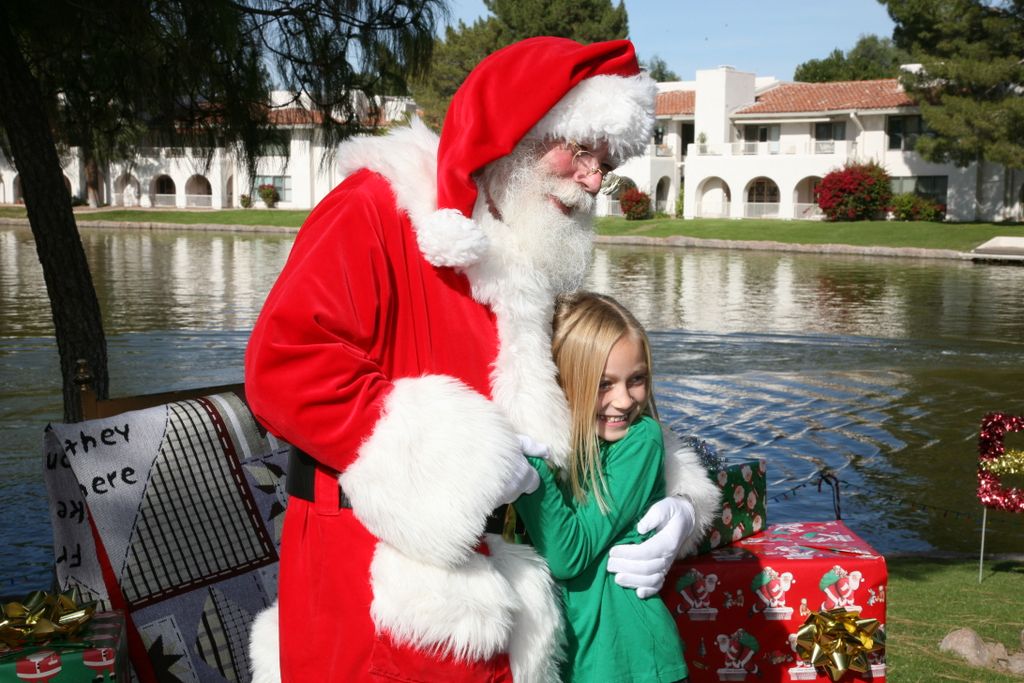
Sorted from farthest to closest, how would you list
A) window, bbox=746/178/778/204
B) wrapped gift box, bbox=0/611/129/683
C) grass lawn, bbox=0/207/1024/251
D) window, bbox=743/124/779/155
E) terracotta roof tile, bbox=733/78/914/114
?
window, bbox=746/178/778/204 → window, bbox=743/124/779/155 → terracotta roof tile, bbox=733/78/914/114 → grass lawn, bbox=0/207/1024/251 → wrapped gift box, bbox=0/611/129/683

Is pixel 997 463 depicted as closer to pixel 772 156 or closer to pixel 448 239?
pixel 448 239

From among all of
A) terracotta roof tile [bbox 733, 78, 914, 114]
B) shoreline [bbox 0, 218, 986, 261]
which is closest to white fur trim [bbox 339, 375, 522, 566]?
shoreline [bbox 0, 218, 986, 261]

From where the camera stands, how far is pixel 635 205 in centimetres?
4103

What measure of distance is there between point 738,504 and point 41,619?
6.10 ft

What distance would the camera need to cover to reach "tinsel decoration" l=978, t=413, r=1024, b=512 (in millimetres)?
4828

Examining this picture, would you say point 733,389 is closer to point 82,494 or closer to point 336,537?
point 82,494

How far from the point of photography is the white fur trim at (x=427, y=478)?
1.88 m

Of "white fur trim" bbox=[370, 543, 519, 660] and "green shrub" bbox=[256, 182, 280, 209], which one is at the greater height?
"green shrub" bbox=[256, 182, 280, 209]

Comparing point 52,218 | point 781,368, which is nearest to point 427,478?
point 52,218

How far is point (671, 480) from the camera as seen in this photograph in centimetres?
254

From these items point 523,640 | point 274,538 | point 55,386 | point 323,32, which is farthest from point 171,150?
point 55,386

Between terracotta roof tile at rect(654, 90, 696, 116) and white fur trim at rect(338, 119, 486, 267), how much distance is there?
46.2 m

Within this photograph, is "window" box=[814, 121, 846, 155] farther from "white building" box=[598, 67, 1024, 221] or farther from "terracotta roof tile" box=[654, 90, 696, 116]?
"terracotta roof tile" box=[654, 90, 696, 116]

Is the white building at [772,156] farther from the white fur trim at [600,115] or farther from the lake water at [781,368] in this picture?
the white fur trim at [600,115]
